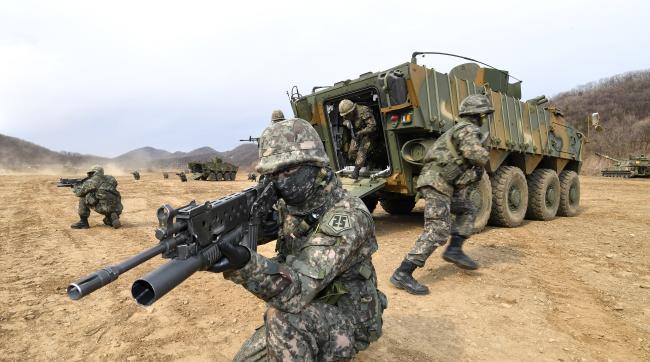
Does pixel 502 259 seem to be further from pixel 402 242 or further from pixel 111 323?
pixel 111 323

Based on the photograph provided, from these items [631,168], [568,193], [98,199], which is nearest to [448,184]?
[568,193]

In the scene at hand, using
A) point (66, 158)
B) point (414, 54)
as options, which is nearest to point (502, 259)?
point (414, 54)

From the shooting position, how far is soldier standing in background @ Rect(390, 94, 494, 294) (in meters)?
3.97

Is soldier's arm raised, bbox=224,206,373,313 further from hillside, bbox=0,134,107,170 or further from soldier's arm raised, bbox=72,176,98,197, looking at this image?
hillside, bbox=0,134,107,170

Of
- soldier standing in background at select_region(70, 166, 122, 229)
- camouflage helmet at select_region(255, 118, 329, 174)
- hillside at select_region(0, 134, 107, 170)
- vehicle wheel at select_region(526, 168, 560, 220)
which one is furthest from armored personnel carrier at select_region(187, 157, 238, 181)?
hillside at select_region(0, 134, 107, 170)

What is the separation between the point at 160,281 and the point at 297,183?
94 centimetres

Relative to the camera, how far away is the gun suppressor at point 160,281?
51.3 inches

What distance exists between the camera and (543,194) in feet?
25.9

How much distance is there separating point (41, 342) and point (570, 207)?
9.64 metres

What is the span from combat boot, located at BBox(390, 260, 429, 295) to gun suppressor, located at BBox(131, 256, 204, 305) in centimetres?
285

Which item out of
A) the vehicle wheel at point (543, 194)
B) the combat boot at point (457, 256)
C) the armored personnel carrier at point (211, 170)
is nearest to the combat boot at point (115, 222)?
the combat boot at point (457, 256)

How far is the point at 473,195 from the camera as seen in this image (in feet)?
20.4

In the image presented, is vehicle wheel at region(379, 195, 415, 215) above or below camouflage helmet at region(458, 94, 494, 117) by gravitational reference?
below

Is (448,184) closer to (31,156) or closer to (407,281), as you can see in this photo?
(407,281)
